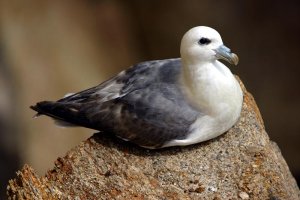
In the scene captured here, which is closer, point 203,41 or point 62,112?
point 203,41

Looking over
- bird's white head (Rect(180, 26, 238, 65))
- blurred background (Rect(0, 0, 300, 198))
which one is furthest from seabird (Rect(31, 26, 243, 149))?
blurred background (Rect(0, 0, 300, 198))

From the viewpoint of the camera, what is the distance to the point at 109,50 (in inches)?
163

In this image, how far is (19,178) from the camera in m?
1.92

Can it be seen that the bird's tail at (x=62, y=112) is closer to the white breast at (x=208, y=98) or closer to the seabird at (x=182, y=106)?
the seabird at (x=182, y=106)

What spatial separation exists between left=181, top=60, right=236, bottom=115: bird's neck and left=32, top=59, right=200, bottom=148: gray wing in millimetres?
32

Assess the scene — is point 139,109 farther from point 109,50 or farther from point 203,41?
point 109,50

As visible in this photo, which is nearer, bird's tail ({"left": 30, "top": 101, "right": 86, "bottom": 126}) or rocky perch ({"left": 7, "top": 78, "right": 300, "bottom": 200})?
rocky perch ({"left": 7, "top": 78, "right": 300, "bottom": 200})

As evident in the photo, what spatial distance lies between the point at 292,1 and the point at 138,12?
0.94m

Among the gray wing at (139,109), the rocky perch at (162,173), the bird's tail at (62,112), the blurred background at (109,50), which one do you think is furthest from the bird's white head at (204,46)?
the blurred background at (109,50)

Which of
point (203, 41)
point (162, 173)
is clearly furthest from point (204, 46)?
point (162, 173)

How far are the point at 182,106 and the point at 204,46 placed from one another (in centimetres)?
19

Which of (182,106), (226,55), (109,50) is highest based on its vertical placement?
(226,55)

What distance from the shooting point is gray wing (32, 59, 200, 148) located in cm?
199

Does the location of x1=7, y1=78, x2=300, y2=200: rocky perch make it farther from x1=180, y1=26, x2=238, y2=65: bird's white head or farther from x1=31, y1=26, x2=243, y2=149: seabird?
x1=180, y1=26, x2=238, y2=65: bird's white head
